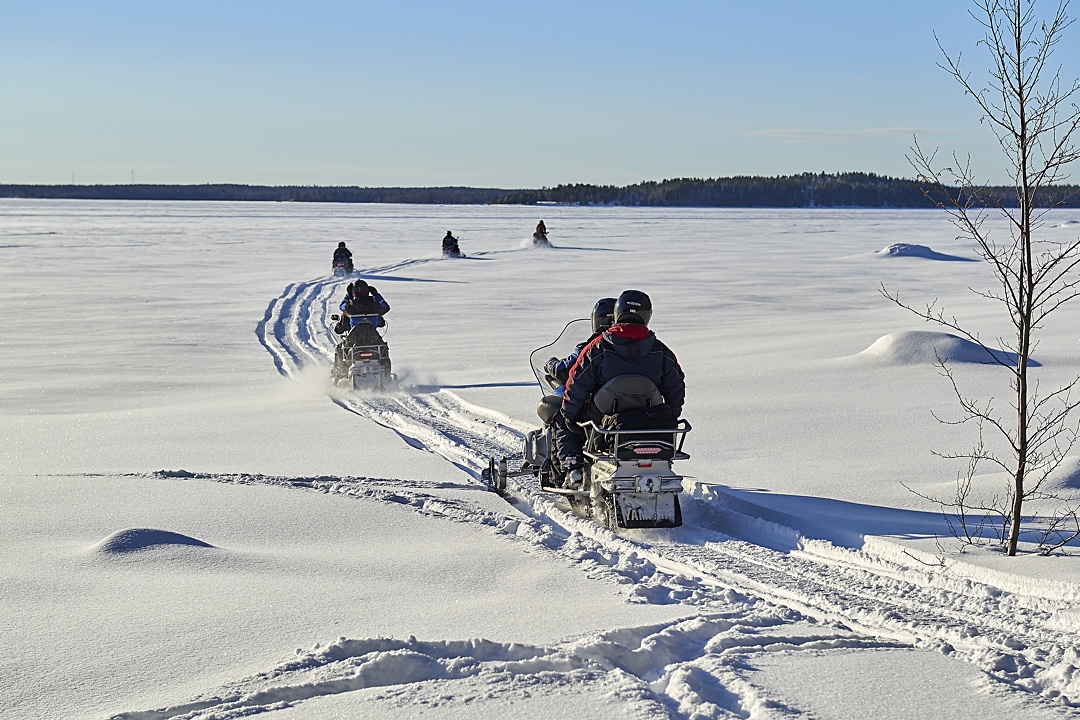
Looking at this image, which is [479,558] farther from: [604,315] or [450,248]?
[450,248]

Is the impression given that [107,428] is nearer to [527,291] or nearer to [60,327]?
[60,327]

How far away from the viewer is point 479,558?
5000 millimetres

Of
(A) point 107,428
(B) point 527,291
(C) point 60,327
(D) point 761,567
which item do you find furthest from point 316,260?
(D) point 761,567

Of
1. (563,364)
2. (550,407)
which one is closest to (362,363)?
(563,364)

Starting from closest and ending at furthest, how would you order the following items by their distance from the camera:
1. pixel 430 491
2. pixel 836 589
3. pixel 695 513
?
pixel 836 589
pixel 695 513
pixel 430 491

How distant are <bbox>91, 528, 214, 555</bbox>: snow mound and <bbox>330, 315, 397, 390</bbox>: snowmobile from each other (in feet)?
20.8

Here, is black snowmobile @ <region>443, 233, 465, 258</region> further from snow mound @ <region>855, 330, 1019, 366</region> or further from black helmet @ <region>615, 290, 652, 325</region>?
black helmet @ <region>615, 290, 652, 325</region>

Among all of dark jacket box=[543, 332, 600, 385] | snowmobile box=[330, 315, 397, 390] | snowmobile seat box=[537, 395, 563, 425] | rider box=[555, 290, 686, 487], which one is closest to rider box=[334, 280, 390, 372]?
snowmobile box=[330, 315, 397, 390]

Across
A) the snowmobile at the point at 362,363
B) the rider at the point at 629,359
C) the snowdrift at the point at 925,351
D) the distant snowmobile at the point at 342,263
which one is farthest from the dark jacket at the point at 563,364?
the distant snowmobile at the point at 342,263

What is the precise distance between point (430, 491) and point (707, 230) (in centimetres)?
5022

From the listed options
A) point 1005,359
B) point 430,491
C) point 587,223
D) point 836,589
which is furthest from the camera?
point 587,223

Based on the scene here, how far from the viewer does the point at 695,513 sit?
605cm

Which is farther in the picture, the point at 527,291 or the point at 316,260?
the point at 316,260

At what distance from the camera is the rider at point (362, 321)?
38.1 ft
